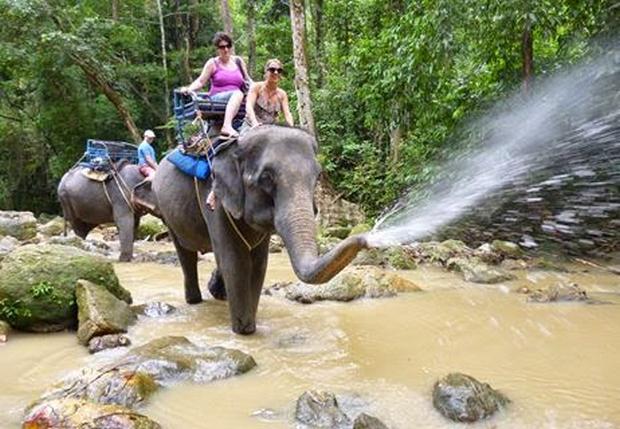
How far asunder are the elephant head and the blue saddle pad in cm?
57

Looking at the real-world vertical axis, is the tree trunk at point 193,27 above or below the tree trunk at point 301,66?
above

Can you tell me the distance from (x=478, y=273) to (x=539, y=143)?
2.03 meters

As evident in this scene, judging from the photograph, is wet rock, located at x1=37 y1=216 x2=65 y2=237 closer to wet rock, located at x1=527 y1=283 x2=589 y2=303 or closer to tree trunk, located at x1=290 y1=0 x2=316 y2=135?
tree trunk, located at x1=290 y1=0 x2=316 y2=135

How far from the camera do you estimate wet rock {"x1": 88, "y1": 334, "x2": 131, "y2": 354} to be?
5184mm

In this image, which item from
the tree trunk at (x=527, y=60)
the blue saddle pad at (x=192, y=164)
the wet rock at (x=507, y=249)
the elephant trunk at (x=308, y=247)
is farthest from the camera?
the wet rock at (x=507, y=249)

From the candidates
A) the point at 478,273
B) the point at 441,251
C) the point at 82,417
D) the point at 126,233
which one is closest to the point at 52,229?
the point at 126,233

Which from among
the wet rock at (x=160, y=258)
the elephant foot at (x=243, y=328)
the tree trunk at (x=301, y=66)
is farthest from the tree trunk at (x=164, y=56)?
the elephant foot at (x=243, y=328)

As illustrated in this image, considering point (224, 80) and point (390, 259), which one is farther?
point (390, 259)

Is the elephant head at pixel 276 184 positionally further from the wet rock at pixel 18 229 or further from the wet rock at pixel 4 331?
the wet rock at pixel 18 229

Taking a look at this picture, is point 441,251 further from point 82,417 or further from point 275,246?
point 82,417

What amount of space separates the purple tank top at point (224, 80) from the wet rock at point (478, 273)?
3.74 meters

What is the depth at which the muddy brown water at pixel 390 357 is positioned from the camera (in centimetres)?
381

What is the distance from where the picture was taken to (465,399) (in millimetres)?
3695

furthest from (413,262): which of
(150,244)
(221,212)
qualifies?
(150,244)
